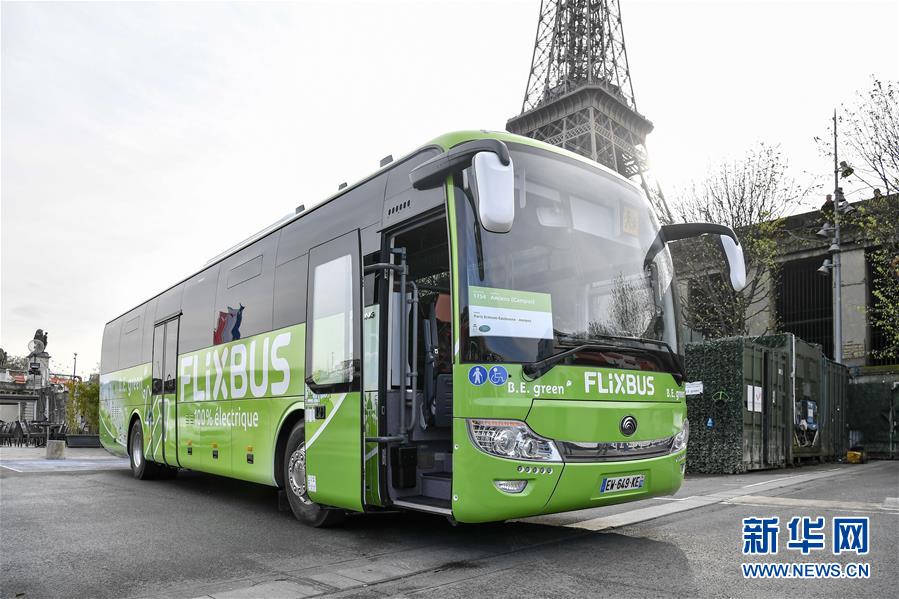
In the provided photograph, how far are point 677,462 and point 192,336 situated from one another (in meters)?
7.04

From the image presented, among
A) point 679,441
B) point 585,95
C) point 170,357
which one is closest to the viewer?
point 679,441

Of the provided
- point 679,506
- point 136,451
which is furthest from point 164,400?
point 679,506

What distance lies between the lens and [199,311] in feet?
33.9

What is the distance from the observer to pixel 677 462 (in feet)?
20.3

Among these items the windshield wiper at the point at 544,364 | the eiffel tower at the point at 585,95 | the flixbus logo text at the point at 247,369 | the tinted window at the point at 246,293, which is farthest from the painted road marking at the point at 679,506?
the eiffel tower at the point at 585,95

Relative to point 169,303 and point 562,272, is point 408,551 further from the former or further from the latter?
point 169,303

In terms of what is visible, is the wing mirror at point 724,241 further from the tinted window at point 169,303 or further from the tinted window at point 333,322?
the tinted window at point 169,303

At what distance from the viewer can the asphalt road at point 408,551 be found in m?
4.73

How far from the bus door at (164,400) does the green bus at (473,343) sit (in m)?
3.27

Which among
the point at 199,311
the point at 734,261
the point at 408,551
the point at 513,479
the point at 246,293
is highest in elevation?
the point at 734,261

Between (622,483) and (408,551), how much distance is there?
179cm

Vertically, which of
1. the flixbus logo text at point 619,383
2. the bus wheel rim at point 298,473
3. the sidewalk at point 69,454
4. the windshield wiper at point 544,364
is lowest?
the sidewalk at point 69,454

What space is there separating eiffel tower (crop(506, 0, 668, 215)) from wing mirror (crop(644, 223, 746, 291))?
4061 centimetres

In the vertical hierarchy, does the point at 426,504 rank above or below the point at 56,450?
above
